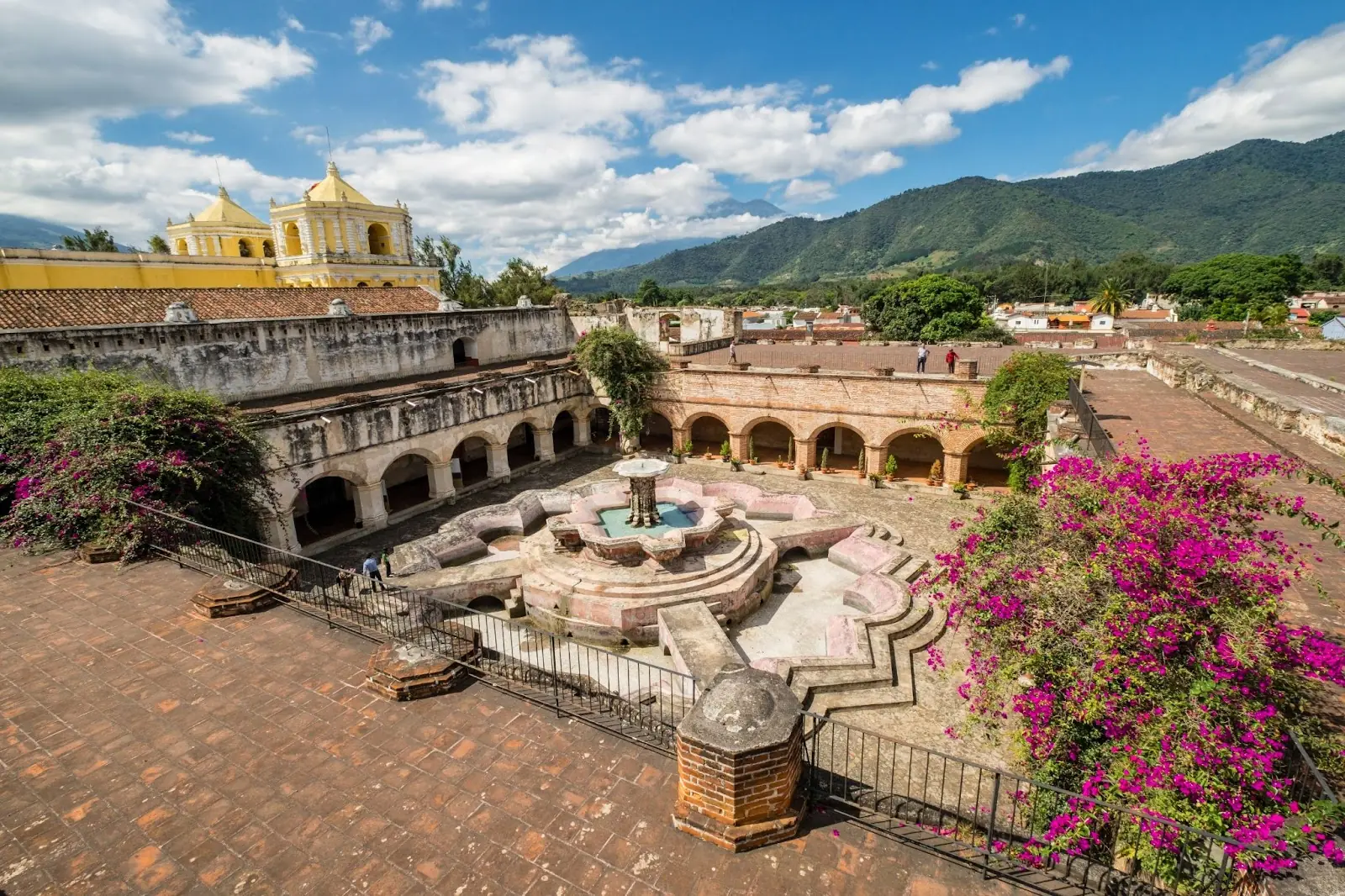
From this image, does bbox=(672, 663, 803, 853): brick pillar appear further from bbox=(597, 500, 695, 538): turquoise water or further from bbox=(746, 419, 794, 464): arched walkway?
bbox=(746, 419, 794, 464): arched walkway

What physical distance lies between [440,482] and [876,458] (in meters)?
14.9

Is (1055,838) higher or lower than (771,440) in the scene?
higher

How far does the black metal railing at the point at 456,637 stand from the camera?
243 inches

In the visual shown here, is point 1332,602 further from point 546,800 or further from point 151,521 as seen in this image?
point 151,521

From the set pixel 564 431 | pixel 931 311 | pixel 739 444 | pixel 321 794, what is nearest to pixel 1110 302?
pixel 931 311

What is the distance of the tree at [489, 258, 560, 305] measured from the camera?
4459 cm

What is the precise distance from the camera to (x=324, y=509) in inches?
795

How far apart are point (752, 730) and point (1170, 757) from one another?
12.1 ft

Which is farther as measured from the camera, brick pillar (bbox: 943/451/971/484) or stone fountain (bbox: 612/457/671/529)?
brick pillar (bbox: 943/451/971/484)

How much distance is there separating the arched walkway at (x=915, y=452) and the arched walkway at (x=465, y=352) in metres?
17.5

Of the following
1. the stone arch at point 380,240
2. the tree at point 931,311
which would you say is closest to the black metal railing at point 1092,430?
the tree at point 931,311

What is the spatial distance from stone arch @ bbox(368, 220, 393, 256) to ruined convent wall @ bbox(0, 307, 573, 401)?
1387 cm

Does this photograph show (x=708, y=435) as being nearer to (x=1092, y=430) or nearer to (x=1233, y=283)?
(x=1092, y=430)

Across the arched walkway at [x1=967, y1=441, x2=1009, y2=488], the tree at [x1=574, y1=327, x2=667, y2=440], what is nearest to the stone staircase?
the arched walkway at [x1=967, y1=441, x2=1009, y2=488]
